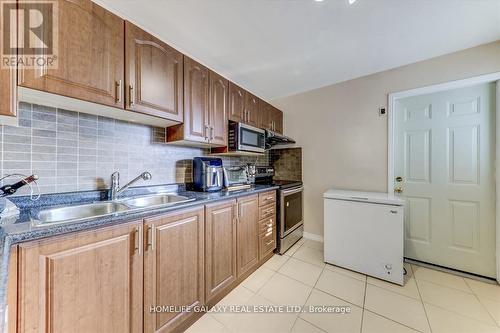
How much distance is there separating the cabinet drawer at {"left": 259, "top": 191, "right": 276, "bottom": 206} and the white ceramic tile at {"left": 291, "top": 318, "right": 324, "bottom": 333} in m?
1.06

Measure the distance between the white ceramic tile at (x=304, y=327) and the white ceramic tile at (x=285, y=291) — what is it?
0.66 feet

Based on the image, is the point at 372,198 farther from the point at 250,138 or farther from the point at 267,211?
the point at 250,138

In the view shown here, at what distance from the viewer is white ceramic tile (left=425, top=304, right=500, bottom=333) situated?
50.6 inches

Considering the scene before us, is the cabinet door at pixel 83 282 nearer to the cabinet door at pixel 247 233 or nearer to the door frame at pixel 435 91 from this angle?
the cabinet door at pixel 247 233

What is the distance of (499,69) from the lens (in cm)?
175

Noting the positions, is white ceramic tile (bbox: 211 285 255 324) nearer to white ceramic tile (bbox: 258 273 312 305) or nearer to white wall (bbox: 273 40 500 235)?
white ceramic tile (bbox: 258 273 312 305)

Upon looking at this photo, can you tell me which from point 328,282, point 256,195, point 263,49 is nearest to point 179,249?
point 256,195

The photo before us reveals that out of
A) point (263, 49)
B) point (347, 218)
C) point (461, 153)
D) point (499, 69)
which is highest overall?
point (263, 49)

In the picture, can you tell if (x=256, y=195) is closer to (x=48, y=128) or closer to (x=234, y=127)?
(x=234, y=127)

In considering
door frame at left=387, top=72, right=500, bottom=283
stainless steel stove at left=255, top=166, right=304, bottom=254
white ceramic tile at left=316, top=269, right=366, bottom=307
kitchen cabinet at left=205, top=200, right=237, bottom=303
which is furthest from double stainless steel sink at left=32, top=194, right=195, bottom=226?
door frame at left=387, top=72, right=500, bottom=283

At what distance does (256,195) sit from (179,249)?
98 centimetres

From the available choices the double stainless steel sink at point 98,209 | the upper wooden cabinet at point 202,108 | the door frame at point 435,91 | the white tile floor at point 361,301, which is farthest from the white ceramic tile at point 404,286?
the upper wooden cabinet at point 202,108

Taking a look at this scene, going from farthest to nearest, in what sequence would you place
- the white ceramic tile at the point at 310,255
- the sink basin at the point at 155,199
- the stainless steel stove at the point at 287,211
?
the stainless steel stove at the point at 287,211 → the white ceramic tile at the point at 310,255 → the sink basin at the point at 155,199

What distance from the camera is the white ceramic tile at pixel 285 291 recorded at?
1.61 meters
